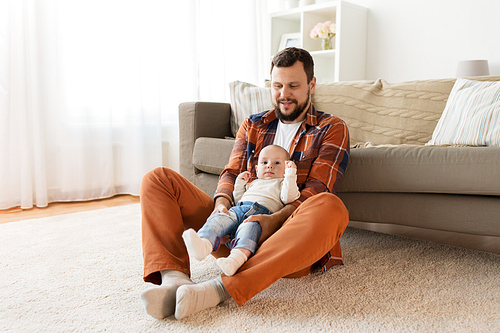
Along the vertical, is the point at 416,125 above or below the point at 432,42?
below

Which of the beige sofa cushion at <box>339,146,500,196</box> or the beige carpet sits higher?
the beige sofa cushion at <box>339,146,500,196</box>

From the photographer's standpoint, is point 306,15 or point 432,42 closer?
point 432,42

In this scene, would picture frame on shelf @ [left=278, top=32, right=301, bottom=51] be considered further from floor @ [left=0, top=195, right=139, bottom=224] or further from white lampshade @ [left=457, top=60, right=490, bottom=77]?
floor @ [left=0, top=195, right=139, bottom=224]

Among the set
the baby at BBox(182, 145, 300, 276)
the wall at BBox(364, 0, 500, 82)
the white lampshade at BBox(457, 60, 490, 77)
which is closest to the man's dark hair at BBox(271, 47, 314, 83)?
the baby at BBox(182, 145, 300, 276)

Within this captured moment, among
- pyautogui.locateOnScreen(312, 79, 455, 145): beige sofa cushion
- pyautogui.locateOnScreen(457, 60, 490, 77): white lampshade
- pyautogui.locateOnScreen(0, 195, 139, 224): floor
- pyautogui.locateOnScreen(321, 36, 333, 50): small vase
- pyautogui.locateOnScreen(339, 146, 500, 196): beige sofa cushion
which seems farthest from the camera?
pyautogui.locateOnScreen(321, 36, 333, 50): small vase

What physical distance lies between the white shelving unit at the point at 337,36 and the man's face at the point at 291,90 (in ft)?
6.09

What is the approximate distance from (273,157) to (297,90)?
0.90 feet

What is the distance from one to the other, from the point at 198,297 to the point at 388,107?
1596mm

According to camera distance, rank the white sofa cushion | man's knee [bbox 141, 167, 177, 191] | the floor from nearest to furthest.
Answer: man's knee [bbox 141, 167, 177, 191] → the white sofa cushion → the floor

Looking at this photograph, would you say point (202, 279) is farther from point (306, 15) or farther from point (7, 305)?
point (306, 15)

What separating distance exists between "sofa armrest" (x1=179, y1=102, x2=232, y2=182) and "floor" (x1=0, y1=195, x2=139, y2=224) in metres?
0.63

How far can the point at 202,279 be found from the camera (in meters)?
1.42

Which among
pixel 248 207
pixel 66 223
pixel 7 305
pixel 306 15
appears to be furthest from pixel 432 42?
pixel 7 305

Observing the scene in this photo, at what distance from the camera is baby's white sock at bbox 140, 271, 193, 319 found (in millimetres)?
1063
